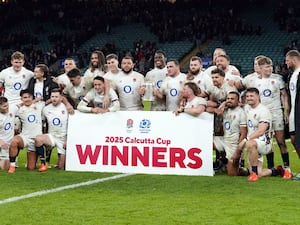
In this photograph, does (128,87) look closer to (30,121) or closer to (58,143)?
(58,143)

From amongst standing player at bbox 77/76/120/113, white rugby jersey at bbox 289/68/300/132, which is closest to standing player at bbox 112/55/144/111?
standing player at bbox 77/76/120/113

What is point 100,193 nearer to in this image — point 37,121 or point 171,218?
point 171,218

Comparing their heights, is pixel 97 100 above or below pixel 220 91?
below

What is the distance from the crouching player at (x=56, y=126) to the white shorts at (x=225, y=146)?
7.63 feet

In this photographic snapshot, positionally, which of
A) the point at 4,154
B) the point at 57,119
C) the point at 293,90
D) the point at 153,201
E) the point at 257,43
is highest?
the point at 257,43

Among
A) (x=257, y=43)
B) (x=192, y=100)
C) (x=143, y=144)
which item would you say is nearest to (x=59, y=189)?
(x=143, y=144)

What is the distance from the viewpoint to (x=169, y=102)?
9414 millimetres

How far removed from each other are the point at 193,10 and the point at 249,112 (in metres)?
29.2

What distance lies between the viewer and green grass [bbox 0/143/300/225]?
5742 millimetres

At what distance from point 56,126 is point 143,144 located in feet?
4.76

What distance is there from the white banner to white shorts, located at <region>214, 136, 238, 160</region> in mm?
258

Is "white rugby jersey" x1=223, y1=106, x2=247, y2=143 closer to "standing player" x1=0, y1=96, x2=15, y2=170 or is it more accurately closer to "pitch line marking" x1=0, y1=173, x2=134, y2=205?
"pitch line marking" x1=0, y1=173, x2=134, y2=205

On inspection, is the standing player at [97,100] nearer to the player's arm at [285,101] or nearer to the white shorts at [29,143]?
the white shorts at [29,143]

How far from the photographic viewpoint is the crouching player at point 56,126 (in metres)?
9.24
